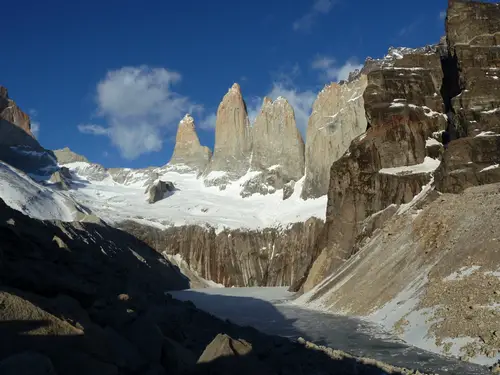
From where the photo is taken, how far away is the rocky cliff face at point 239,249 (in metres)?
95.2

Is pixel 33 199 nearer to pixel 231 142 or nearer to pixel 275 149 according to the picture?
pixel 275 149

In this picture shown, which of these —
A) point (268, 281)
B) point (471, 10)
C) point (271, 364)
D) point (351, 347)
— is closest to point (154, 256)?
point (268, 281)

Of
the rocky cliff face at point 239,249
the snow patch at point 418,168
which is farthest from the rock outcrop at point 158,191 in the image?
the snow patch at point 418,168

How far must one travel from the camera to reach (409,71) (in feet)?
189

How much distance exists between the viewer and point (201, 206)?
12825 cm

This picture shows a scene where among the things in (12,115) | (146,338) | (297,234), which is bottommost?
(146,338)

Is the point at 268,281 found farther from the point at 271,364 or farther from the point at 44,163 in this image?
the point at 44,163

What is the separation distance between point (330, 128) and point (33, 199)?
2803 inches

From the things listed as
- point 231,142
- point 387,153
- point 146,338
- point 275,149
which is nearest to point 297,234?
point 387,153

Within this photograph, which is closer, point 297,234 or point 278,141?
point 297,234

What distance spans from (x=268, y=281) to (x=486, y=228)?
7057 cm

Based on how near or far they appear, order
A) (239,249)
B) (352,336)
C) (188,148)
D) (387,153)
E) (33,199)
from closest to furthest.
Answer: (352,336) → (387,153) → (33,199) → (239,249) → (188,148)

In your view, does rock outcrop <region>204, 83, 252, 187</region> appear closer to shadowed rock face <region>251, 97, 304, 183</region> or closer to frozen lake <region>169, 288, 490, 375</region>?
A: shadowed rock face <region>251, 97, 304, 183</region>

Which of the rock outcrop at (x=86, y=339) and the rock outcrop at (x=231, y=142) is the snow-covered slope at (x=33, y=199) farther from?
the rock outcrop at (x=86, y=339)
